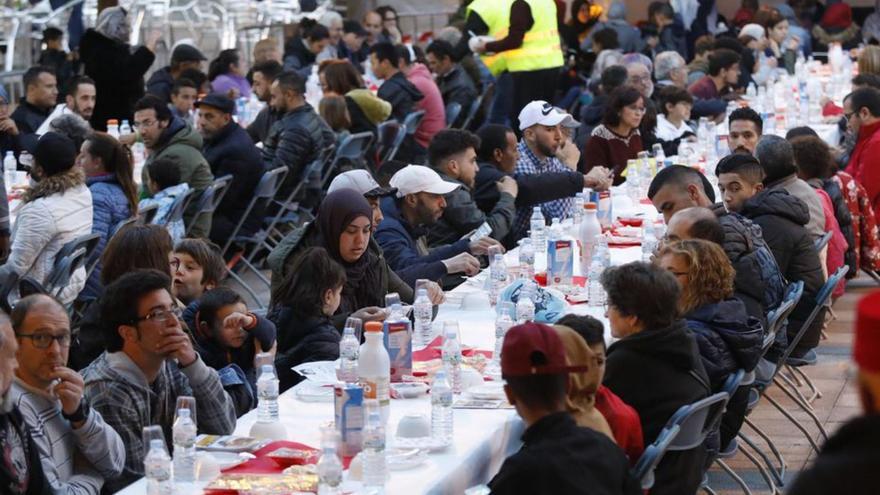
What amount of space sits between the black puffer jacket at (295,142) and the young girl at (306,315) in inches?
178

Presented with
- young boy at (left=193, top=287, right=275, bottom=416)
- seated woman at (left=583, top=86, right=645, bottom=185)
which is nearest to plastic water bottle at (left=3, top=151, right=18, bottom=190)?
seated woman at (left=583, top=86, right=645, bottom=185)

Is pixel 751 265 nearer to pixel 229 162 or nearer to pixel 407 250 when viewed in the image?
pixel 407 250

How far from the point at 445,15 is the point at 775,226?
16093mm

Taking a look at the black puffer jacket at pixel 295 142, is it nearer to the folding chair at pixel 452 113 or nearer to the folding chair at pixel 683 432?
the folding chair at pixel 452 113

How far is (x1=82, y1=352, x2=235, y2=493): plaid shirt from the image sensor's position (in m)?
4.28

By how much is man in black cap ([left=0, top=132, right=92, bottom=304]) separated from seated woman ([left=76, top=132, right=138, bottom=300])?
170mm

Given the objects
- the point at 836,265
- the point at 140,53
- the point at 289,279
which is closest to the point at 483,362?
the point at 289,279

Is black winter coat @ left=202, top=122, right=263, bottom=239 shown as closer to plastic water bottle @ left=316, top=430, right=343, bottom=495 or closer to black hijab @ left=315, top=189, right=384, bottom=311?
black hijab @ left=315, top=189, right=384, bottom=311

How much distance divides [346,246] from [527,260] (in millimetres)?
975

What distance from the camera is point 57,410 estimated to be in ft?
13.4

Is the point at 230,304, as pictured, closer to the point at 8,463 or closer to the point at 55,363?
the point at 55,363

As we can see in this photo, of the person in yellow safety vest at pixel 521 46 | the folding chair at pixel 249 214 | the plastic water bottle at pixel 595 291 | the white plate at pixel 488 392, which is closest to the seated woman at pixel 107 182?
the folding chair at pixel 249 214

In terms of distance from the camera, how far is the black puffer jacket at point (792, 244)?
21.9 ft

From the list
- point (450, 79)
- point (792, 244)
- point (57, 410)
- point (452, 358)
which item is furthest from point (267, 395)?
point (450, 79)
